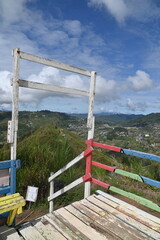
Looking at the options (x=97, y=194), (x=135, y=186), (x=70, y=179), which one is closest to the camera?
(x=97, y=194)

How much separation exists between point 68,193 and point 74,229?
1877mm

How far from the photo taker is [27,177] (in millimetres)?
4258

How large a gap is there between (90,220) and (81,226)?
0.73ft

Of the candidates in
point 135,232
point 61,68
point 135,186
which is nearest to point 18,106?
point 61,68

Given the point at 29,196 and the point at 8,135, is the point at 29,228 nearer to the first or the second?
the point at 29,196

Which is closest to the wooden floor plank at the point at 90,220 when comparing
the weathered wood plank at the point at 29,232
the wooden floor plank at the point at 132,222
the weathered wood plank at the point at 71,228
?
the weathered wood plank at the point at 71,228

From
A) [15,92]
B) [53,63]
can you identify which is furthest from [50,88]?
[15,92]

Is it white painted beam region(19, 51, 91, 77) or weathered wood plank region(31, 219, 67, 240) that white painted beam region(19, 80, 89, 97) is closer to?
white painted beam region(19, 51, 91, 77)

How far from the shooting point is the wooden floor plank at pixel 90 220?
2.60m

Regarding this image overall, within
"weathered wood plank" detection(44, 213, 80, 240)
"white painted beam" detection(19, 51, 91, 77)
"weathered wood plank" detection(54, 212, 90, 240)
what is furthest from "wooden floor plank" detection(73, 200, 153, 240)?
"white painted beam" detection(19, 51, 91, 77)

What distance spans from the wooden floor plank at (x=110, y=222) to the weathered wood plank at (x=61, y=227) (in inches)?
18.8

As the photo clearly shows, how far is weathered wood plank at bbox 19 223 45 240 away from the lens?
249 cm

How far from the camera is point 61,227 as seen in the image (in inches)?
107

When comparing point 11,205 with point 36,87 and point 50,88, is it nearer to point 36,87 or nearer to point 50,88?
point 36,87
